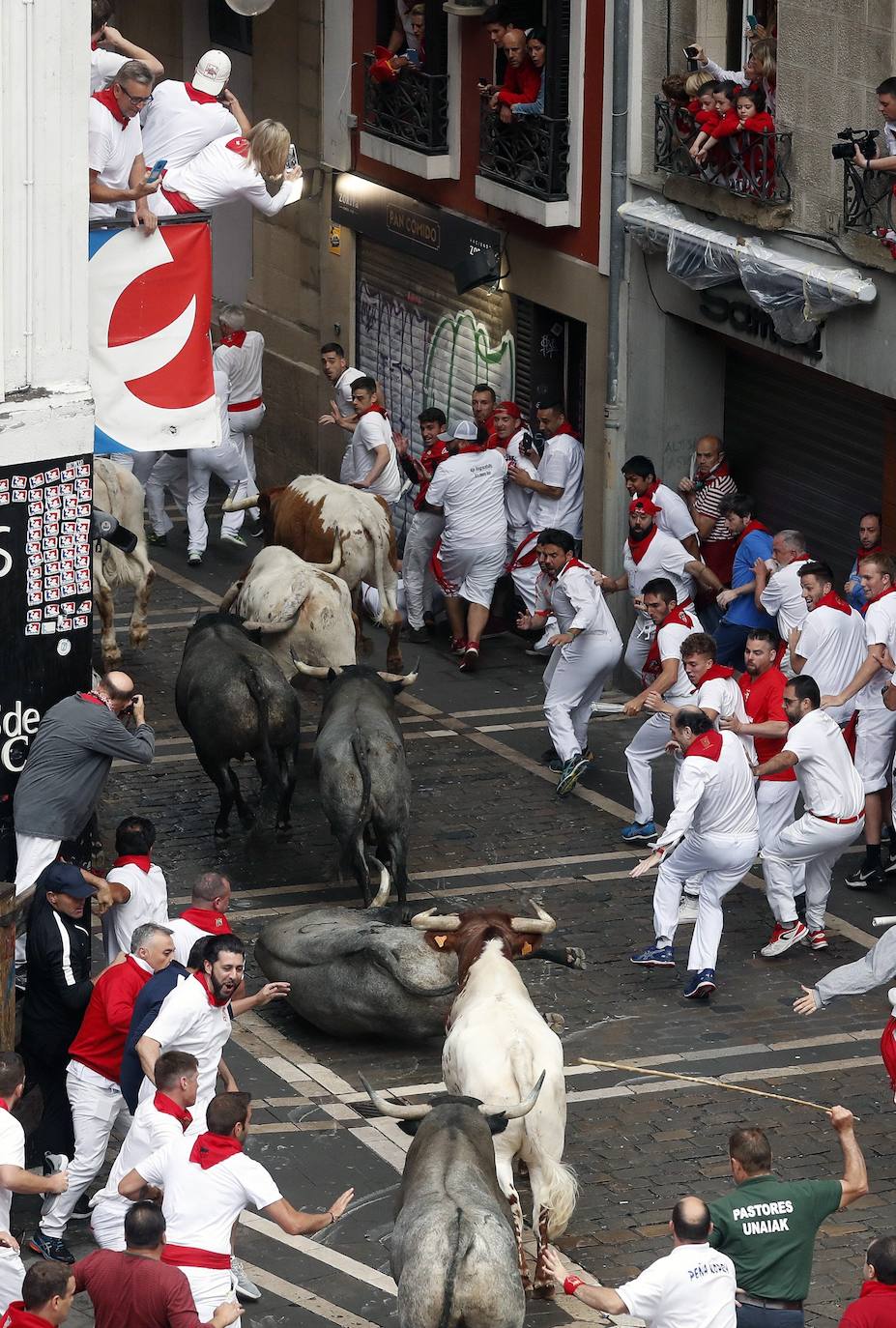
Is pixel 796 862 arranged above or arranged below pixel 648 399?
below

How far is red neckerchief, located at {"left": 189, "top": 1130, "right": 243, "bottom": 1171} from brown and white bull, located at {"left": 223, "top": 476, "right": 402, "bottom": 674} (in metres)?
9.40

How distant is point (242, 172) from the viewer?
16.0 meters

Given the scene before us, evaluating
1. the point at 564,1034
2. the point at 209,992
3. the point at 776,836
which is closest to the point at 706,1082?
the point at 564,1034

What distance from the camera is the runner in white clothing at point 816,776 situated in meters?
14.7

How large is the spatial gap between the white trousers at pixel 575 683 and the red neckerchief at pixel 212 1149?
8416 mm

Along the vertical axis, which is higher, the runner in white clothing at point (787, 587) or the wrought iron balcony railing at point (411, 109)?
the wrought iron balcony railing at point (411, 109)

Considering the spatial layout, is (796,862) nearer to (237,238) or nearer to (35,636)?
(35,636)

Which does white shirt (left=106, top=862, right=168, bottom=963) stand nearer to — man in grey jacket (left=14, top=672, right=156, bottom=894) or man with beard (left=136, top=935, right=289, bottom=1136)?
man in grey jacket (left=14, top=672, right=156, bottom=894)

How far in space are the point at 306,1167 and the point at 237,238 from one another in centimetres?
1698

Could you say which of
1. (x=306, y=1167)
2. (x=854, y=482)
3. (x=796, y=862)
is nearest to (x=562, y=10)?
(x=854, y=482)

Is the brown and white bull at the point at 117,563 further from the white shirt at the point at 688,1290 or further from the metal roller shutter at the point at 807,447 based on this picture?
the white shirt at the point at 688,1290

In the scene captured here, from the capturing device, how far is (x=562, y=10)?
67.6ft

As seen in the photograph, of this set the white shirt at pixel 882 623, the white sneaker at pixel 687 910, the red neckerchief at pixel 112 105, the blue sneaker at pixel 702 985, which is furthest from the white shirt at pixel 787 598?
the red neckerchief at pixel 112 105

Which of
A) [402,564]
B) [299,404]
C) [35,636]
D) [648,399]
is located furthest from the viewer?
[299,404]
